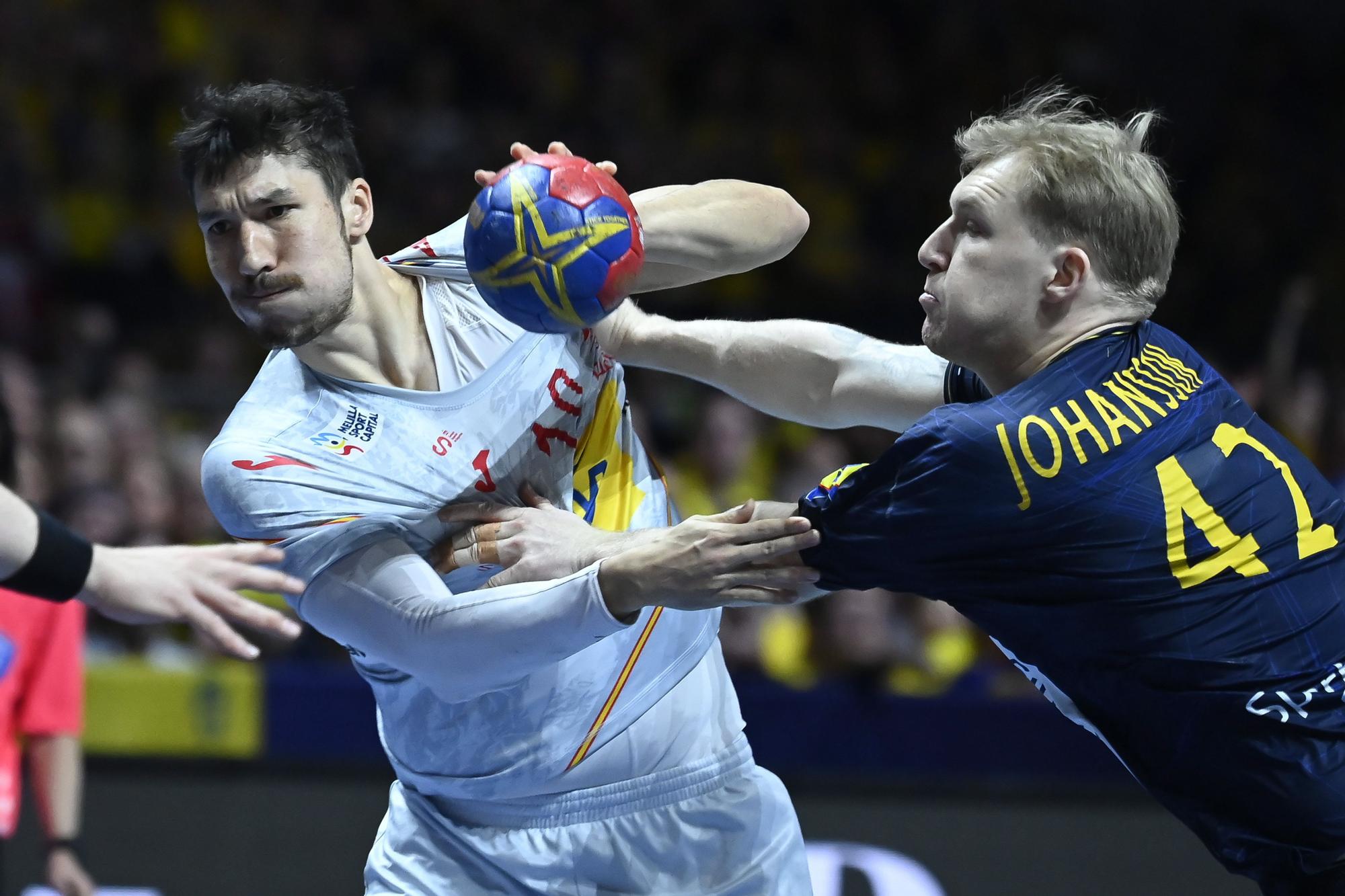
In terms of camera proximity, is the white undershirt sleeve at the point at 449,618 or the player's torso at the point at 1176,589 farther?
the white undershirt sleeve at the point at 449,618

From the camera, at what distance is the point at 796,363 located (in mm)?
3572

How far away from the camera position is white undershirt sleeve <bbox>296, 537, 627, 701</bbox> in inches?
114

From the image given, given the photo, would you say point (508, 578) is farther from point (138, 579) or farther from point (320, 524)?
point (138, 579)

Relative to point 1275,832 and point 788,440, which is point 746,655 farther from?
point 1275,832

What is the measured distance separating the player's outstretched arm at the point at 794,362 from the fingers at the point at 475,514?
0.61 metres

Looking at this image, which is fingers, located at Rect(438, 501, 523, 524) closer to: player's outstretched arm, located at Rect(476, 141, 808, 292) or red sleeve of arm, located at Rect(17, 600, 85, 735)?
player's outstretched arm, located at Rect(476, 141, 808, 292)

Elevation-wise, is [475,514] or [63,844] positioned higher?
[475,514]

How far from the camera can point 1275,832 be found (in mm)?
2721

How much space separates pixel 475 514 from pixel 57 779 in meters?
2.20

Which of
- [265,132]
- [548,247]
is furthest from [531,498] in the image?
[265,132]

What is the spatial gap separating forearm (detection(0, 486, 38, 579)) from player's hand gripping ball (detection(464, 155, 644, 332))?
99 cm

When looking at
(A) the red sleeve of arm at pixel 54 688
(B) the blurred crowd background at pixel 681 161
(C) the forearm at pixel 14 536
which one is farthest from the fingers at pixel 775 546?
(B) the blurred crowd background at pixel 681 161

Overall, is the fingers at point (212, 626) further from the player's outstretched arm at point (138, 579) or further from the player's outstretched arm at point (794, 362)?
the player's outstretched arm at point (794, 362)

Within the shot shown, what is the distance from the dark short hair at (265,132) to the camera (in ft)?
10.6
